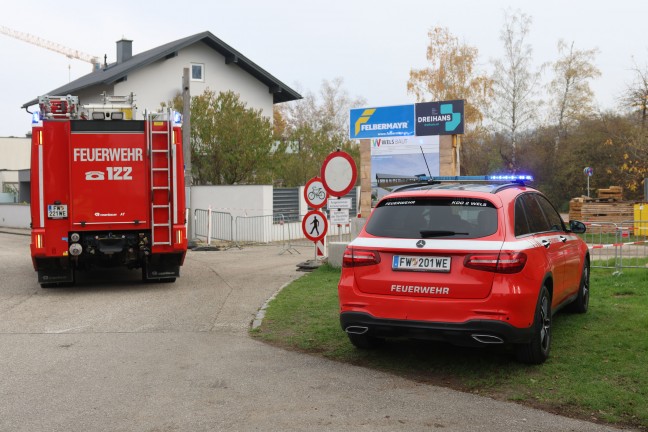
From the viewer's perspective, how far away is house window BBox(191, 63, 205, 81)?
38938 millimetres

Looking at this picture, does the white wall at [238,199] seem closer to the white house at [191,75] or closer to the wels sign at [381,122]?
the wels sign at [381,122]

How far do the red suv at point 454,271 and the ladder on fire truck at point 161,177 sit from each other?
6.08 m

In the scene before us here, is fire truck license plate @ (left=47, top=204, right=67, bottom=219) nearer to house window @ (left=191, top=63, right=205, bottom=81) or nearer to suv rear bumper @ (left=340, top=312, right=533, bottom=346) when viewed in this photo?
suv rear bumper @ (left=340, top=312, right=533, bottom=346)

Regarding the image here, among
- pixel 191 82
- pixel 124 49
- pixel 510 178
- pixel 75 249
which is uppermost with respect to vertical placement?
pixel 124 49

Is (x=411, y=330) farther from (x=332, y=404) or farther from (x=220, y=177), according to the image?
(x=220, y=177)

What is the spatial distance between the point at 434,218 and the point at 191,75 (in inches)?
1347

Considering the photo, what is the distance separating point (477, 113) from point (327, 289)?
139ft

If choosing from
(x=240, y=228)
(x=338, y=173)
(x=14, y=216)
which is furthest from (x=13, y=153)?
(x=338, y=173)

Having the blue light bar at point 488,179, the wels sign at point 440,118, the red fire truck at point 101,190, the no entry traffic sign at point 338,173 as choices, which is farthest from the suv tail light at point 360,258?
the wels sign at point 440,118

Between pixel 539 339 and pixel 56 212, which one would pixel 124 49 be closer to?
pixel 56 212

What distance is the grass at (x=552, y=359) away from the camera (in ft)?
18.1

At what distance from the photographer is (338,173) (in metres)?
13.3

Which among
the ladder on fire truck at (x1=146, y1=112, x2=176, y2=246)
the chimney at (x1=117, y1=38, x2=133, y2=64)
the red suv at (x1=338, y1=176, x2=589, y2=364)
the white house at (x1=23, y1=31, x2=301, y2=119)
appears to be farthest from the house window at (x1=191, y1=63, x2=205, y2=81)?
the red suv at (x1=338, y1=176, x2=589, y2=364)

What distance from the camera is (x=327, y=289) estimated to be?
1148 cm
